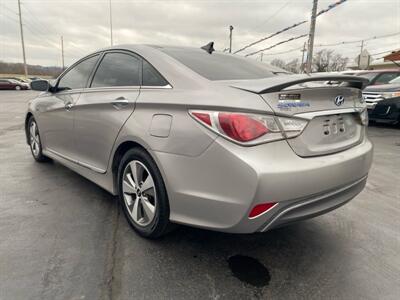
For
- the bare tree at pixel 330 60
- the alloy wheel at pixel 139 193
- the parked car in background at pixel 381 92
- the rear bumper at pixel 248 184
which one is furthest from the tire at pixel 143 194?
the bare tree at pixel 330 60

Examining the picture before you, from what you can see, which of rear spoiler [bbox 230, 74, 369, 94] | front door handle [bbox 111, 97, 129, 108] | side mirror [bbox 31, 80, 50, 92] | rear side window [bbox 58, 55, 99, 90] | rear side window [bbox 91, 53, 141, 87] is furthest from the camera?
side mirror [bbox 31, 80, 50, 92]

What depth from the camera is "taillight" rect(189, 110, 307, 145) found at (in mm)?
2000

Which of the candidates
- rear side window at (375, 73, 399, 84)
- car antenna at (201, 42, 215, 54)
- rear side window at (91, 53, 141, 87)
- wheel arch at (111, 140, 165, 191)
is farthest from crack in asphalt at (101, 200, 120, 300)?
rear side window at (375, 73, 399, 84)

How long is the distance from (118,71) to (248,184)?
187 centimetres

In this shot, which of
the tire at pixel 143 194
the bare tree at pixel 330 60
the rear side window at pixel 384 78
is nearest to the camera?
the tire at pixel 143 194

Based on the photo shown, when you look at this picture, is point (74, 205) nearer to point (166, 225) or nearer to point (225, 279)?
point (166, 225)

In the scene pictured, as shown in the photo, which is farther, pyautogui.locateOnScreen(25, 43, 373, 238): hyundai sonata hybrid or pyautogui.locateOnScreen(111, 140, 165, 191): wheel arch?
pyautogui.locateOnScreen(111, 140, 165, 191): wheel arch

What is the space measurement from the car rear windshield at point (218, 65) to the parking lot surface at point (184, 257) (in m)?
1.34

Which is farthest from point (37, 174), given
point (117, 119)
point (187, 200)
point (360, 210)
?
point (360, 210)

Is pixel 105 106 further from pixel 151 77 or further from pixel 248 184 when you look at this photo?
pixel 248 184

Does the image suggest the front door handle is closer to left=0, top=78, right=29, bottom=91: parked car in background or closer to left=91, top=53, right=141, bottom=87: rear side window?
left=91, top=53, right=141, bottom=87: rear side window

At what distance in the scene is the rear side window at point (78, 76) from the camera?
3.66m

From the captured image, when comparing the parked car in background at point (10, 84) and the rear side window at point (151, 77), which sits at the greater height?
the rear side window at point (151, 77)

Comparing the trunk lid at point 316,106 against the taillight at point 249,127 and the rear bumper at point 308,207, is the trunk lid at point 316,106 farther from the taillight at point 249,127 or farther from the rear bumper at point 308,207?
the rear bumper at point 308,207
